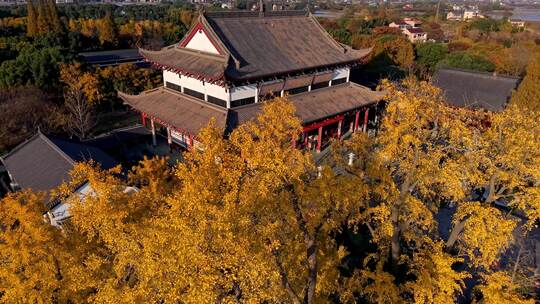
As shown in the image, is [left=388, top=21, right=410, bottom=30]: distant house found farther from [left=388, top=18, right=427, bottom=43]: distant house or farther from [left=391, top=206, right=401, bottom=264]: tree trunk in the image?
[left=391, top=206, right=401, bottom=264]: tree trunk

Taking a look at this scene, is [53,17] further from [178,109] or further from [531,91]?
[531,91]

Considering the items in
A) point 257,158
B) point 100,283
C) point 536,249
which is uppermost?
point 257,158

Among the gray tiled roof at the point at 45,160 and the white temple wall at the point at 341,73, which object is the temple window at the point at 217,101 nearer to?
the gray tiled roof at the point at 45,160

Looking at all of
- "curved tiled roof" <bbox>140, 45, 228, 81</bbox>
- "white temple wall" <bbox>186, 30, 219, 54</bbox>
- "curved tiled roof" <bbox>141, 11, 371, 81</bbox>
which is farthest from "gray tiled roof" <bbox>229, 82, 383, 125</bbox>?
"white temple wall" <bbox>186, 30, 219, 54</bbox>

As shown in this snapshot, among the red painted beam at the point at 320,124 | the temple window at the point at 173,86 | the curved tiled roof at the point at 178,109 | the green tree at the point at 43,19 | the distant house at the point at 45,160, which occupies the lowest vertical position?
the distant house at the point at 45,160

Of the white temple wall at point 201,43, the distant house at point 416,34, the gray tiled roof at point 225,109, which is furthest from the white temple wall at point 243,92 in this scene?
the distant house at point 416,34

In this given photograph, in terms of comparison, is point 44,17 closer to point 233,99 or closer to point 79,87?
point 79,87

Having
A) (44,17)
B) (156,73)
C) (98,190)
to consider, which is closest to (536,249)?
(98,190)
